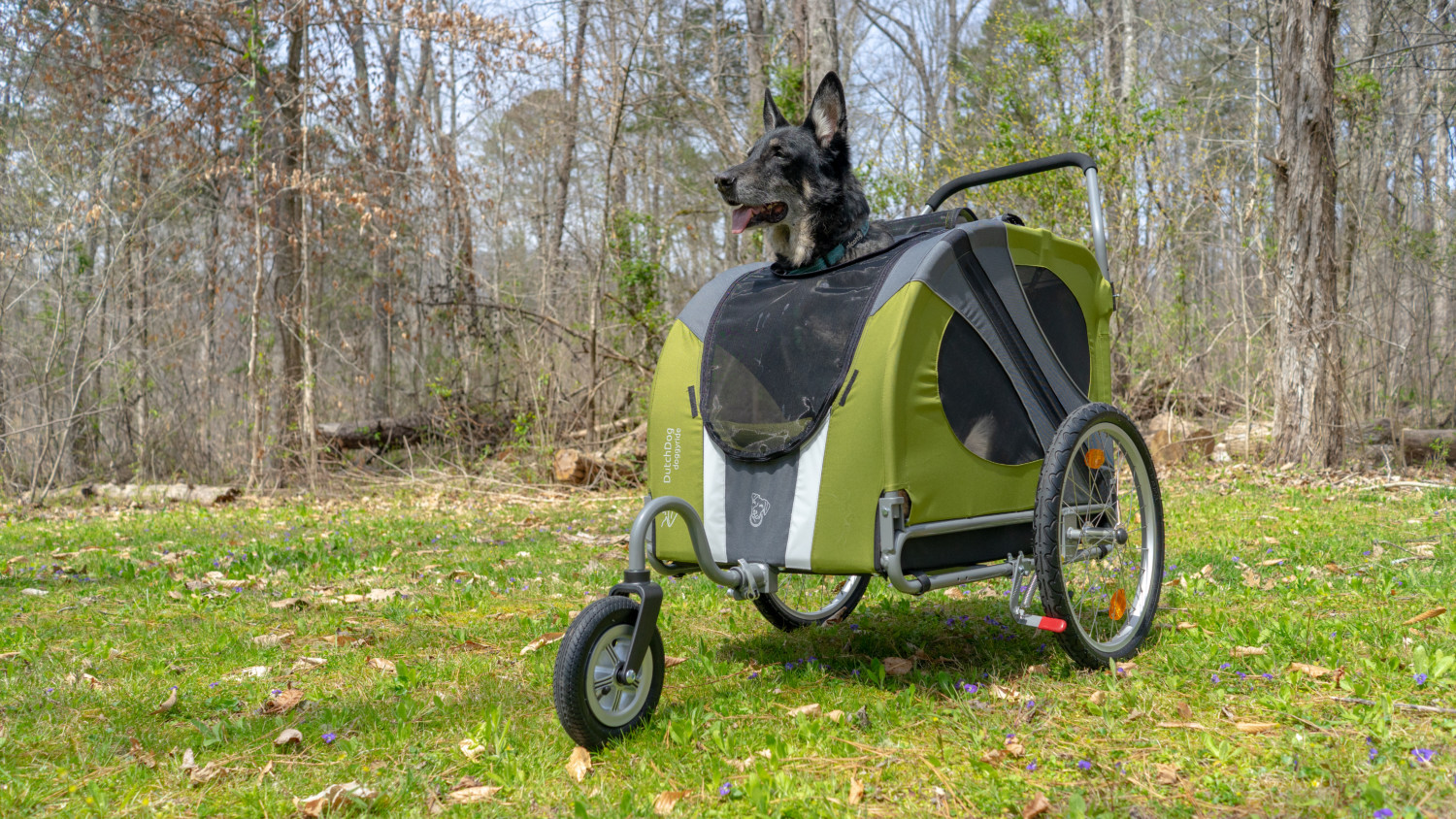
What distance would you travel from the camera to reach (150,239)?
1106cm

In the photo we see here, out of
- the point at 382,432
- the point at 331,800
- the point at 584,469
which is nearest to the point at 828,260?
the point at 331,800

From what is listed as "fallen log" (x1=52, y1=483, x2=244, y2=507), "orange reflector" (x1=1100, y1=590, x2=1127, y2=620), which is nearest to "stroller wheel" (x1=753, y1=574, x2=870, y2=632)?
"orange reflector" (x1=1100, y1=590, x2=1127, y2=620)

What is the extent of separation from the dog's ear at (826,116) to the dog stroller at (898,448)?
40 cm

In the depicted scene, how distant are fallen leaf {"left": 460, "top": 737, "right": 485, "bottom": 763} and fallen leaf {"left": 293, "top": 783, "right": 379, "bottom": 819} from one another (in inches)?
11.6

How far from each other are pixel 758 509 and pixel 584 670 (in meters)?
0.83

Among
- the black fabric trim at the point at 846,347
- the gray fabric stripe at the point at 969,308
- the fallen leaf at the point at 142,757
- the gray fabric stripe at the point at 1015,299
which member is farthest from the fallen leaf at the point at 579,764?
Answer: the gray fabric stripe at the point at 1015,299

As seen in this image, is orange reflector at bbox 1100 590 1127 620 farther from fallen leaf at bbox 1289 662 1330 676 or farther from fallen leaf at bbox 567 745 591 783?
fallen leaf at bbox 567 745 591 783

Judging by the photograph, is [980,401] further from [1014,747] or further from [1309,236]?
[1309,236]

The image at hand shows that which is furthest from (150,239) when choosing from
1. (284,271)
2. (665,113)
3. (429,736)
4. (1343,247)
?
(1343,247)

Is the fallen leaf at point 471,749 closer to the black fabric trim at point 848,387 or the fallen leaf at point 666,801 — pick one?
the fallen leaf at point 666,801

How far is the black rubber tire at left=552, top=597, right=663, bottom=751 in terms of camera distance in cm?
250

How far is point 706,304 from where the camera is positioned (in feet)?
11.4

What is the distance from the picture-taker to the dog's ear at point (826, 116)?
11.2 feet

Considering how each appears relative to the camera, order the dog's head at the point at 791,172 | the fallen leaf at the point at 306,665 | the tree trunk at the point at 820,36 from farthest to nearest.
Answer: the tree trunk at the point at 820,36
the fallen leaf at the point at 306,665
the dog's head at the point at 791,172
